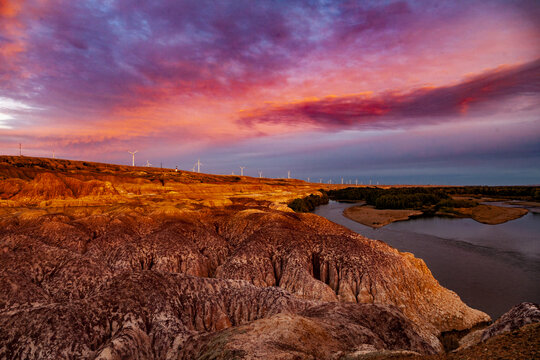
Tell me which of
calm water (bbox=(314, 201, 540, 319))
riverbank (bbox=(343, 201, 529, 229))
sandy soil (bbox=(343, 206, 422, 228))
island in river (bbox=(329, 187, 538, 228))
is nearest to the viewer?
calm water (bbox=(314, 201, 540, 319))

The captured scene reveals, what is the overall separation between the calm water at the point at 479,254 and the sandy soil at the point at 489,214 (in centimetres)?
275

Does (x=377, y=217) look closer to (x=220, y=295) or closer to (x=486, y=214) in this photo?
(x=486, y=214)

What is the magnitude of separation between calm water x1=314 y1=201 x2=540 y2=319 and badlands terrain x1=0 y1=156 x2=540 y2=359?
9480mm

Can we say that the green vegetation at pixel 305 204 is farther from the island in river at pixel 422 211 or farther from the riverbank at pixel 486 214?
the riverbank at pixel 486 214

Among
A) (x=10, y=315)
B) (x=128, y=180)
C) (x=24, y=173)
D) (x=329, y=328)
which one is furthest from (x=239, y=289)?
(x=24, y=173)

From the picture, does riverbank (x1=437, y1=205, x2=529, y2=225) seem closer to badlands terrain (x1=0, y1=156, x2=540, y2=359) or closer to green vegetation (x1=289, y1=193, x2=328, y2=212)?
green vegetation (x1=289, y1=193, x2=328, y2=212)

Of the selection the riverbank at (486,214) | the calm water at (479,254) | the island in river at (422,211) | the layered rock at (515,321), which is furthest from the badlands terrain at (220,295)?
the riverbank at (486,214)

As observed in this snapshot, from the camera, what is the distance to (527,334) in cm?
873

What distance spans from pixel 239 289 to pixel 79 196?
65046 mm

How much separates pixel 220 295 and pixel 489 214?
100362mm

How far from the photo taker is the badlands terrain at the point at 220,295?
11992mm

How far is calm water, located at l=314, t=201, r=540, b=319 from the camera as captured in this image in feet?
106

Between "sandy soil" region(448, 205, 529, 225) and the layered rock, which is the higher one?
the layered rock

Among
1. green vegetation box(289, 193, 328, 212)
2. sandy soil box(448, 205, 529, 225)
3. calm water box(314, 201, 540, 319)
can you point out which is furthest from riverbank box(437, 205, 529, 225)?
green vegetation box(289, 193, 328, 212)
